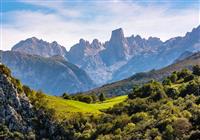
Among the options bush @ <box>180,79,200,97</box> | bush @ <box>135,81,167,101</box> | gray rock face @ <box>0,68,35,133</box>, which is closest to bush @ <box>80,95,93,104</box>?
bush @ <box>135,81,167,101</box>

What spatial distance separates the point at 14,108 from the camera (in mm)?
122125

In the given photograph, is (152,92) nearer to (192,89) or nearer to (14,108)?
(192,89)

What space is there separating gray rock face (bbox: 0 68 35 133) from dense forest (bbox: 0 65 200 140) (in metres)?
2.25

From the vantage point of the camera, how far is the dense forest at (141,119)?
3403 inches

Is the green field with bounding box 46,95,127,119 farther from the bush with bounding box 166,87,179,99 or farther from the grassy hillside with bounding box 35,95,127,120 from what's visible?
the bush with bounding box 166,87,179,99

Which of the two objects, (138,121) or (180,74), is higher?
(180,74)

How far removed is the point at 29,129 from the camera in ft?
399

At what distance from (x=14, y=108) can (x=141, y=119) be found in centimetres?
3398

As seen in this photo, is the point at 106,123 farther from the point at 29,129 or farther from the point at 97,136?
the point at 29,129

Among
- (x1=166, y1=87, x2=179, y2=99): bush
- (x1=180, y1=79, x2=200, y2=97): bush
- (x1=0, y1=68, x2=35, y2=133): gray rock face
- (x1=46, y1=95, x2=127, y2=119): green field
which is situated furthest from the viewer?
(x1=46, y1=95, x2=127, y2=119): green field

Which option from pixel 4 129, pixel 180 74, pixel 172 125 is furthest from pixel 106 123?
pixel 180 74

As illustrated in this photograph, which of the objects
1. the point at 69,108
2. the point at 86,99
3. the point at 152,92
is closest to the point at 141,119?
the point at 152,92

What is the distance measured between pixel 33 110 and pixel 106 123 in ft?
67.8

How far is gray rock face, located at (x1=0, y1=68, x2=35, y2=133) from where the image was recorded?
11981cm
